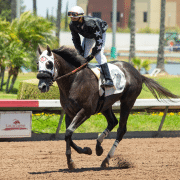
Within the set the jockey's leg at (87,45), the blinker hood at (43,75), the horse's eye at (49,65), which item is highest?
the jockey's leg at (87,45)

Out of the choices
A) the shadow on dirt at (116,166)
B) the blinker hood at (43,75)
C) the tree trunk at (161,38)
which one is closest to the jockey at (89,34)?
the blinker hood at (43,75)

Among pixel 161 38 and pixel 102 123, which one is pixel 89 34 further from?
pixel 161 38

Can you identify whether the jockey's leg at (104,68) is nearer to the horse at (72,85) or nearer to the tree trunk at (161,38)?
the horse at (72,85)

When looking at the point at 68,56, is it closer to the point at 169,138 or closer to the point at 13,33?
the point at 169,138

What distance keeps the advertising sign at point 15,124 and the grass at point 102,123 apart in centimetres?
69

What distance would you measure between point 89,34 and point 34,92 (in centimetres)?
396

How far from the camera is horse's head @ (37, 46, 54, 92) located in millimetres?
4551

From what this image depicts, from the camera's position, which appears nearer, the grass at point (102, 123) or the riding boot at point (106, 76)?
the riding boot at point (106, 76)

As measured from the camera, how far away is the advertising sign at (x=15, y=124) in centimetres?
701

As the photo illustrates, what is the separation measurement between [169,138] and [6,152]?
3482 mm

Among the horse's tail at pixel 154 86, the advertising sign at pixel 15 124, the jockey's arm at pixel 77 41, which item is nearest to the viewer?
the jockey's arm at pixel 77 41

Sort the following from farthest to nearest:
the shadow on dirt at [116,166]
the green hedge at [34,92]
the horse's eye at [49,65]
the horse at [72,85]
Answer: the green hedge at [34,92] → the shadow on dirt at [116,166] → the horse at [72,85] → the horse's eye at [49,65]

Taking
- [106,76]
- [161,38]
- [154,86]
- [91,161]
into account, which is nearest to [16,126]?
[91,161]

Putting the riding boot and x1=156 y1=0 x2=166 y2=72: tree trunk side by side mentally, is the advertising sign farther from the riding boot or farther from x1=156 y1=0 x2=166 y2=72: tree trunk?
x1=156 y1=0 x2=166 y2=72: tree trunk
